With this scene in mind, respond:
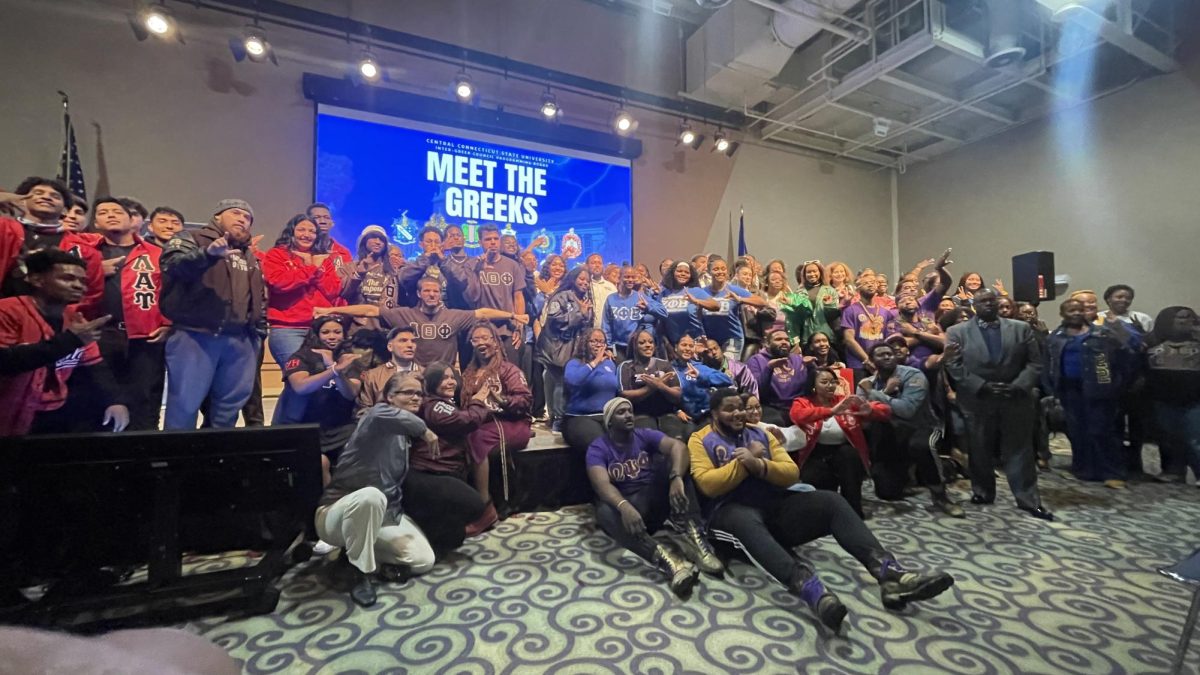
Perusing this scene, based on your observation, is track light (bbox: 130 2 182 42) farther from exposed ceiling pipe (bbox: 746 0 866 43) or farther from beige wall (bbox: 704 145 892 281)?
beige wall (bbox: 704 145 892 281)

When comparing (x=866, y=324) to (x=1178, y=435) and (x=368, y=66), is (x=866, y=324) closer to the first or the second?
(x=1178, y=435)

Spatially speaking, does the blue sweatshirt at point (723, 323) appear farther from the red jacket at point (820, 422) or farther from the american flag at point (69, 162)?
Result: the american flag at point (69, 162)

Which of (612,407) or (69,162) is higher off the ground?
(69,162)

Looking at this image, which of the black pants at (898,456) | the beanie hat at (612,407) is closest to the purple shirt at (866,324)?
the black pants at (898,456)

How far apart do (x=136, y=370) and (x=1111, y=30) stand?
33.0ft

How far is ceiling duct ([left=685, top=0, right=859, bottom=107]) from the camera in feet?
19.2

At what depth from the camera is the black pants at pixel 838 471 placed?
349cm

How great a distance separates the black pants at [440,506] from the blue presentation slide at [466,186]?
14.3 feet

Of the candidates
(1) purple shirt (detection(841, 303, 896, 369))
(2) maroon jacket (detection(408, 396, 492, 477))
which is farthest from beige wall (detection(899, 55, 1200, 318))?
(2) maroon jacket (detection(408, 396, 492, 477))

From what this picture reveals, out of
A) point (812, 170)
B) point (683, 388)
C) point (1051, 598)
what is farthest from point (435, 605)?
point (812, 170)

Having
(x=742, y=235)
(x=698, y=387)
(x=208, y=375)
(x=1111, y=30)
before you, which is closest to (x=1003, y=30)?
(x=1111, y=30)

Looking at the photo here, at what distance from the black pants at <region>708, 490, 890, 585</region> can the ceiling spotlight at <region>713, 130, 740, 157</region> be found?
22.0ft

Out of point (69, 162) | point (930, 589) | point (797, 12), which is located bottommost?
point (930, 589)

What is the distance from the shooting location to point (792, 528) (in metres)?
2.63
